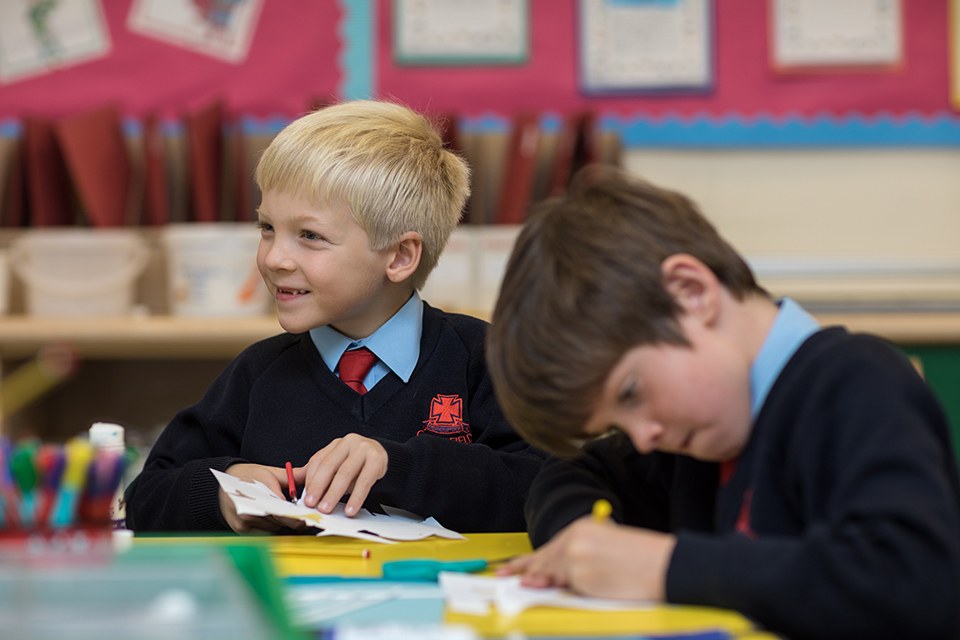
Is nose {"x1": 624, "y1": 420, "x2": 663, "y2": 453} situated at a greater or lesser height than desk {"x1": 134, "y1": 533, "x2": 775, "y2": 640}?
greater

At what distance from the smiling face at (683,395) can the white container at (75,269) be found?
1621 mm

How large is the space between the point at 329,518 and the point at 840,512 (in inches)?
19.2

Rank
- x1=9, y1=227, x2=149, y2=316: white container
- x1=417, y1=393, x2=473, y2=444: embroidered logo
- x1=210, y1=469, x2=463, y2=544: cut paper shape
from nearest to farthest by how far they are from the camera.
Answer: x1=210, y1=469, x2=463, y2=544: cut paper shape, x1=417, y1=393, x2=473, y2=444: embroidered logo, x1=9, y1=227, x2=149, y2=316: white container

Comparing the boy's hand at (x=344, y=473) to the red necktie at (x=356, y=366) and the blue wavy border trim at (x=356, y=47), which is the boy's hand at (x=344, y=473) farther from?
the blue wavy border trim at (x=356, y=47)

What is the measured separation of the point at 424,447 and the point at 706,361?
387 mm

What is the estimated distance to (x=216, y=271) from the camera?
222 cm

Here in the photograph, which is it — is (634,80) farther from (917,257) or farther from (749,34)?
(917,257)

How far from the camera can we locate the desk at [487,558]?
0.65 m

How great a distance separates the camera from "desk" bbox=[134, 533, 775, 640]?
648 millimetres

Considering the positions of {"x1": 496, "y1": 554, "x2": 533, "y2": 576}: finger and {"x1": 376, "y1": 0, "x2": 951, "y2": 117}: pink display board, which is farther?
{"x1": 376, "y1": 0, "x2": 951, "y2": 117}: pink display board

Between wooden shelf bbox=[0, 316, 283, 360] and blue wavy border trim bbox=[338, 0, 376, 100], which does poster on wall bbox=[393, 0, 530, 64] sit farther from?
wooden shelf bbox=[0, 316, 283, 360]

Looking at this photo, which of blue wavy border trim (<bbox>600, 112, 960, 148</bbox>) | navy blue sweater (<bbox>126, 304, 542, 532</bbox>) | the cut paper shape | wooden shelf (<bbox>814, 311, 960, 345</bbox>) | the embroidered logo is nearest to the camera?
the cut paper shape

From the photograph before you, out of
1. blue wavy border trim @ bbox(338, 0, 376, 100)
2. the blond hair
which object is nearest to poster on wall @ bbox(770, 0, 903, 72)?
blue wavy border trim @ bbox(338, 0, 376, 100)

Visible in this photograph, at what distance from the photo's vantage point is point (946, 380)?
217 cm
